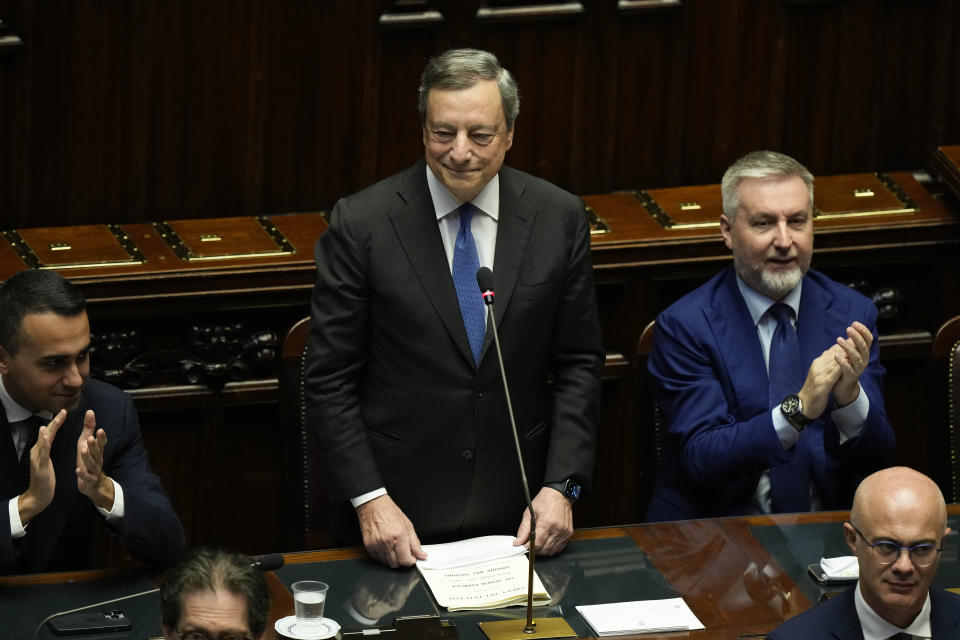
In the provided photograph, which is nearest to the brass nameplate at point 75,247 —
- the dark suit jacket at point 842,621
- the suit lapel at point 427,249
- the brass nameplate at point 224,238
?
the brass nameplate at point 224,238

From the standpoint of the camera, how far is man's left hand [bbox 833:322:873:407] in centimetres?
423

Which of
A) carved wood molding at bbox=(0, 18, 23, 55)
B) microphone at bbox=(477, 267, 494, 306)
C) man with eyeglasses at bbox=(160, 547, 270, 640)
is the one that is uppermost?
carved wood molding at bbox=(0, 18, 23, 55)

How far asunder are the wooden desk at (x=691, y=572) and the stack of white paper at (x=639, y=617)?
2 centimetres

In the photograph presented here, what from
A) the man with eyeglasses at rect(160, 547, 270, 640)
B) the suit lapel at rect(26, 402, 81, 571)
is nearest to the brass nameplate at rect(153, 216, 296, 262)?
the suit lapel at rect(26, 402, 81, 571)

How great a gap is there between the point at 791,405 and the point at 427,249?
0.93m

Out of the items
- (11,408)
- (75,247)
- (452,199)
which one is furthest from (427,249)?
(75,247)

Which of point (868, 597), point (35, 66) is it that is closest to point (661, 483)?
point (868, 597)

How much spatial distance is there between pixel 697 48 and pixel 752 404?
5.41 feet

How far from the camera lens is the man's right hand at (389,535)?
3.98 meters

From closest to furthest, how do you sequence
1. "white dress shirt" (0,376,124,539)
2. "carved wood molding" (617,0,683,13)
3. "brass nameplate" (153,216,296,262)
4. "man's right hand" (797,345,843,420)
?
"white dress shirt" (0,376,124,539) → "man's right hand" (797,345,843,420) → "brass nameplate" (153,216,296,262) → "carved wood molding" (617,0,683,13)

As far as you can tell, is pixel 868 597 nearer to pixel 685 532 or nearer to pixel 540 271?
pixel 685 532

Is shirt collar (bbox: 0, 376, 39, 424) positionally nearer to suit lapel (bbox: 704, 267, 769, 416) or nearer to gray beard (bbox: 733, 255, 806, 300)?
suit lapel (bbox: 704, 267, 769, 416)

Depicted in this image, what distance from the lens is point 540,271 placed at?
421cm

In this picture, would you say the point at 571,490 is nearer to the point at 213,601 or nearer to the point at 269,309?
the point at 213,601
